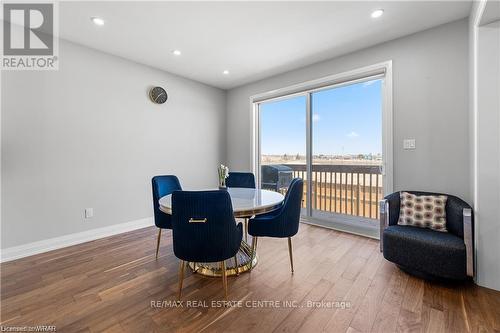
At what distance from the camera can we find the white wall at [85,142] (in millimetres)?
2494

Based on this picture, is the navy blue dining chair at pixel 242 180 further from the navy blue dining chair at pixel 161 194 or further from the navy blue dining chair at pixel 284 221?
the navy blue dining chair at pixel 284 221

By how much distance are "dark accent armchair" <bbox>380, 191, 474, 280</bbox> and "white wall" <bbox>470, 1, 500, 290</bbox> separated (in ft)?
0.38

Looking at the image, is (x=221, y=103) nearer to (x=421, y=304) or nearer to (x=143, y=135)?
(x=143, y=135)

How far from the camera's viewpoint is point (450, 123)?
2.41 meters

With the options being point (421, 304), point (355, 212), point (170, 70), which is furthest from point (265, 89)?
point (421, 304)

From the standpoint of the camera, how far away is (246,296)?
1796 mm

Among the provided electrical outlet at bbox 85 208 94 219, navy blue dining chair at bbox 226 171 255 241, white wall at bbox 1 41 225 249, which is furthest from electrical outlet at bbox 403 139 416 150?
electrical outlet at bbox 85 208 94 219

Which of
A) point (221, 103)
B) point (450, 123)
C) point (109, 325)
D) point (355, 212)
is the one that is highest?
point (221, 103)

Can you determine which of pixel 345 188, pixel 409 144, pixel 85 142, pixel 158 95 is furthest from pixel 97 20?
pixel 345 188

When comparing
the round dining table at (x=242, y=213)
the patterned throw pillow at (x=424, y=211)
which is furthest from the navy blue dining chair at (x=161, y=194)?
the patterned throw pillow at (x=424, y=211)

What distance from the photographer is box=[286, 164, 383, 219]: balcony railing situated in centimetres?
349

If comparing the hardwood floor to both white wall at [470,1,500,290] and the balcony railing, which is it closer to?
white wall at [470,1,500,290]

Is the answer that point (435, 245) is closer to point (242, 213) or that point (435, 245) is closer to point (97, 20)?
point (242, 213)

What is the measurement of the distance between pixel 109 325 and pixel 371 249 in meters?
2.70
